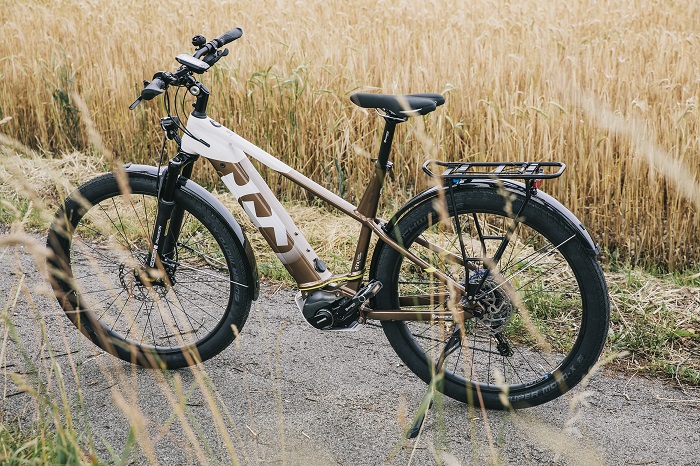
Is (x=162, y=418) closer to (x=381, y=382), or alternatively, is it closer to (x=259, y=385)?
(x=259, y=385)

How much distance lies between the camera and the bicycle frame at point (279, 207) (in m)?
2.80

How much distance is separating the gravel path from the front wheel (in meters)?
0.14

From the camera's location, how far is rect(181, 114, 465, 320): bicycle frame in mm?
2805

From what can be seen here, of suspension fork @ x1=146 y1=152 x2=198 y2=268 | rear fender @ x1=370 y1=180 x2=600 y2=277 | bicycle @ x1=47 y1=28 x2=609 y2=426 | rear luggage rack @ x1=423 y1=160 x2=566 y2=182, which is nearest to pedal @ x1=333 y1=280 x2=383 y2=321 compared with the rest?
bicycle @ x1=47 y1=28 x2=609 y2=426

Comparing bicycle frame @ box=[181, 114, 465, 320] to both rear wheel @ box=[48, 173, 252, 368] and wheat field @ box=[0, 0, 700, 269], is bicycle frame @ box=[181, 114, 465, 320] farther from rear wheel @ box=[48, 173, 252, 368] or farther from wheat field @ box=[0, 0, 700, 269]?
wheat field @ box=[0, 0, 700, 269]

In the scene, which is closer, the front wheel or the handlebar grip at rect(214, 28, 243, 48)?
the front wheel

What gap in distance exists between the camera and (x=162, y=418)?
2.88 m

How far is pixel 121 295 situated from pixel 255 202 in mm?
1017

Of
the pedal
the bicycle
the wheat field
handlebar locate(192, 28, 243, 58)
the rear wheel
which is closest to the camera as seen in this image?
the bicycle

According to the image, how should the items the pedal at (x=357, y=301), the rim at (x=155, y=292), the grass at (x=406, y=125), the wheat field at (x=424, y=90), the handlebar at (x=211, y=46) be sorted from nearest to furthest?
the handlebar at (x=211, y=46) < the pedal at (x=357, y=301) < the rim at (x=155, y=292) < the grass at (x=406, y=125) < the wheat field at (x=424, y=90)

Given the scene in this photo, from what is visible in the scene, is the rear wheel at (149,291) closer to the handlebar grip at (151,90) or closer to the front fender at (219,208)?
the front fender at (219,208)

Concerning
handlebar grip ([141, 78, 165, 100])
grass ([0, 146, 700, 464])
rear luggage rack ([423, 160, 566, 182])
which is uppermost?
handlebar grip ([141, 78, 165, 100])

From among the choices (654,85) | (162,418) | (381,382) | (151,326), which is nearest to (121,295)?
(151,326)

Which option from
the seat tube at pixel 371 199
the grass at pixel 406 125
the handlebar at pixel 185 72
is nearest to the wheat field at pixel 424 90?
the grass at pixel 406 125
